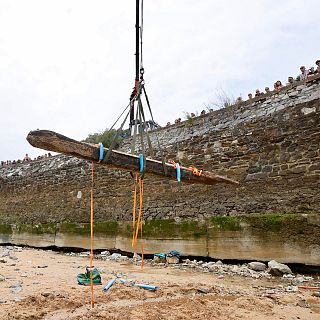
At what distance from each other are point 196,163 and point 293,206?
2.83m

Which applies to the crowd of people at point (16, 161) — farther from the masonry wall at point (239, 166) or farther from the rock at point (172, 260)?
the rock at point (172, 260)

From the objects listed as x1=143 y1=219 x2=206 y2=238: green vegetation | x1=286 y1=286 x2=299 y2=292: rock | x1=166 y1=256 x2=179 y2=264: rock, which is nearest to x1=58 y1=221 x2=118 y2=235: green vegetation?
x1=143 y1=219 x2=206 y2=238: green vegetation

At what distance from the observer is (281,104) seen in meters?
7.72

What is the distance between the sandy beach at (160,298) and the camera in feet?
12.7

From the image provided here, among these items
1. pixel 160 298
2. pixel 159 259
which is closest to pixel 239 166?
pixel 159 259

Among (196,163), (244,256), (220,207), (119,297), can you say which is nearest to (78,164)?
(196,163)

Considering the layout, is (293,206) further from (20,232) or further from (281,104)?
(20,232)

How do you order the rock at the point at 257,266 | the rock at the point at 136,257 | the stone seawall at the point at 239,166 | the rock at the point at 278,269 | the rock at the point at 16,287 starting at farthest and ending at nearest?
1. the rock at the point at 136,257
2. the stone seawall at the point at 239,166
3. the rock at the point at 257,266
4. the rock at the point at 278,269
5. the rock at the point at 16,287

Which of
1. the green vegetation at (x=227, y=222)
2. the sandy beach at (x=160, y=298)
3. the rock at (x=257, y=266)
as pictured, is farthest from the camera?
the green vegetation at (x=227, y=222)

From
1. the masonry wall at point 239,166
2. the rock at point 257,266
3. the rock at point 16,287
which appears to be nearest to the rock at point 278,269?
the rock at point 257,266

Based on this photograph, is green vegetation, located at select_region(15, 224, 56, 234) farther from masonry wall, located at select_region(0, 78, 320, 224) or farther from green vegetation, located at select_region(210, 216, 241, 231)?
green vegetation, located at select_region(210, 216, 241, 231)

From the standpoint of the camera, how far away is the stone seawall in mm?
7023

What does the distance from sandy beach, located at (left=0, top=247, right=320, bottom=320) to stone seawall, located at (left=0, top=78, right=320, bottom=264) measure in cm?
191

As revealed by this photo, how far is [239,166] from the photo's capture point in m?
8.04
